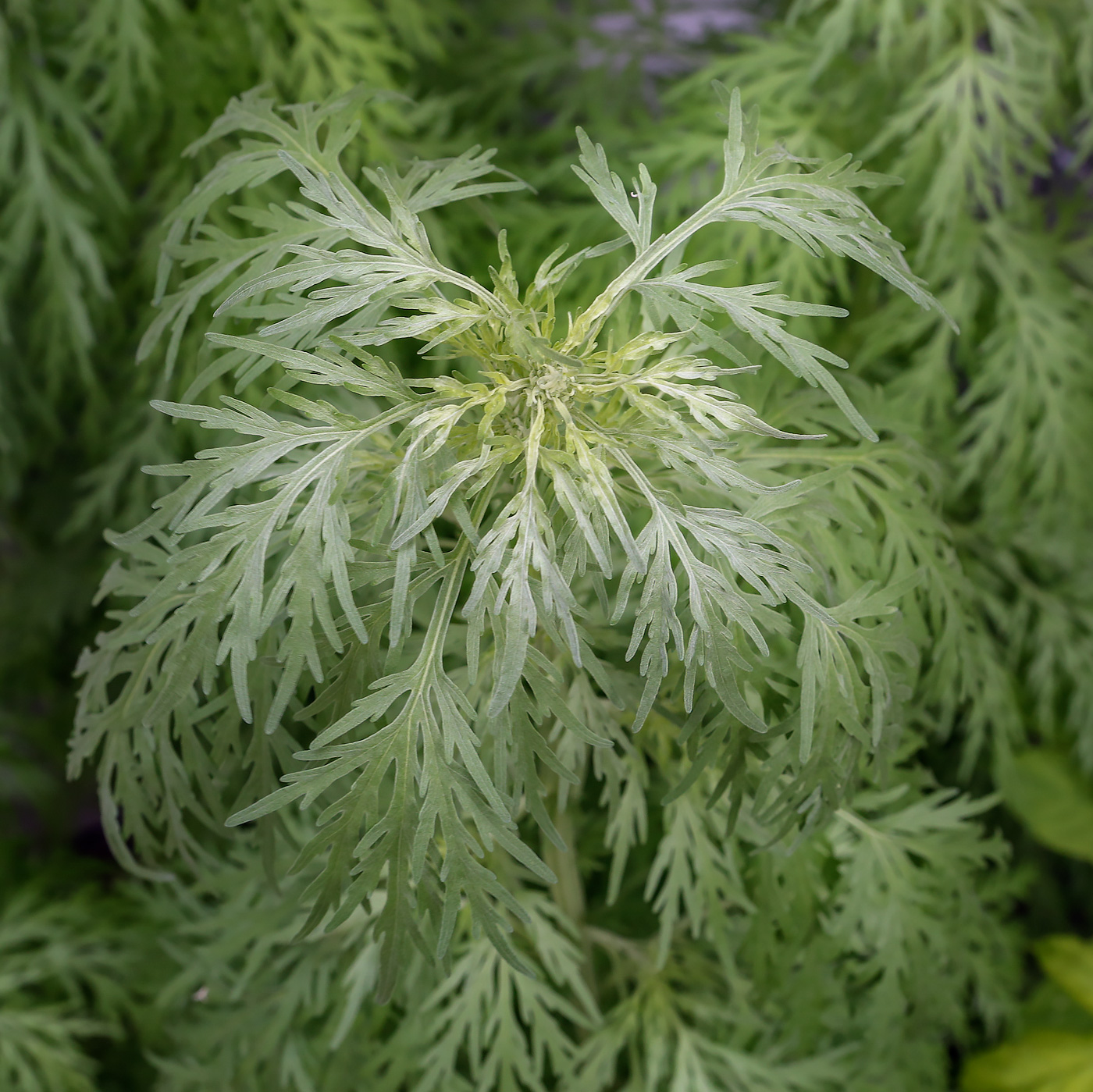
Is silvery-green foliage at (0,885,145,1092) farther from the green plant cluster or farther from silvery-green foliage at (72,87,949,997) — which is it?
silvery-green foliage at (72,87,949,997)

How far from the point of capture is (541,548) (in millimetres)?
518

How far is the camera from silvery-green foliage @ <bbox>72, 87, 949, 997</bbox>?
53 cm

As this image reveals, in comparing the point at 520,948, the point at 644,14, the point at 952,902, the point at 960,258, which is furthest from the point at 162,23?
the point at 952,902

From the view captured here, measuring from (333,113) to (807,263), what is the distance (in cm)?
51

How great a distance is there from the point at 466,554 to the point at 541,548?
84 mm

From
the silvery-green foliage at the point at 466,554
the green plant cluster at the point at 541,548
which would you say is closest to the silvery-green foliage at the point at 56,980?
the green plant cluster at the point at 541,548

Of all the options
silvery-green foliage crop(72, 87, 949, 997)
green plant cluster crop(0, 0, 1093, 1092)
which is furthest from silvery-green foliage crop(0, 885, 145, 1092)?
silvery-green foliage crop(72, 87, 949, 997)

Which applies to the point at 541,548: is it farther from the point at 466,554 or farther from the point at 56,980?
the point at 56,980

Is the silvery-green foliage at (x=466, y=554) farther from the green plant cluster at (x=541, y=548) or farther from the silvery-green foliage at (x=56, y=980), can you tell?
the silvery-green foliage at (x=56, y=980)

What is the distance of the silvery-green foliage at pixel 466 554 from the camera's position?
53 centimetres

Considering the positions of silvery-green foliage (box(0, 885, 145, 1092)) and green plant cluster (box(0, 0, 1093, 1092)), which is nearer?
green plant cluster (box(0, 0, 1093, 1092))

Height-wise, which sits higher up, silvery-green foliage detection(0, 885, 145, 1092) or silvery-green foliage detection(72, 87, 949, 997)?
silvery-green foliage detection(72, 87, 949, 997)

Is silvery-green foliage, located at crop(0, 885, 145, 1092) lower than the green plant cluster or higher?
lower

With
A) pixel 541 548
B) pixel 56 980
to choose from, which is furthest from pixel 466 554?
pixel 56 980
